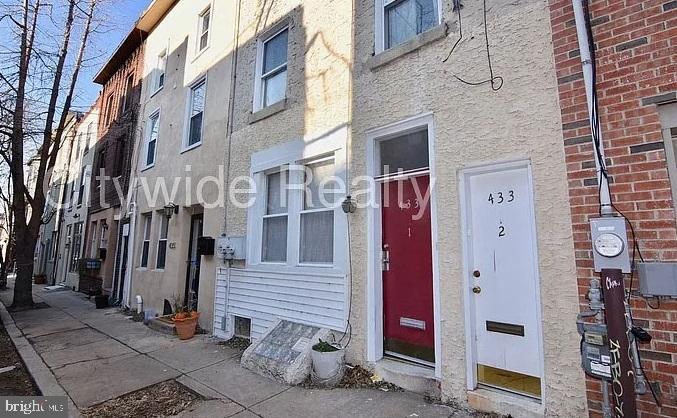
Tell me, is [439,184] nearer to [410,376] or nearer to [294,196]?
[410,376]

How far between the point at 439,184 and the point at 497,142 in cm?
71

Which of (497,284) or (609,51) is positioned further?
(497,284)

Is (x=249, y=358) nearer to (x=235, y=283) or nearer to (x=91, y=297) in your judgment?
(x=235, y=283)

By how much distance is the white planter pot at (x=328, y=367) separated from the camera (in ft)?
13.8

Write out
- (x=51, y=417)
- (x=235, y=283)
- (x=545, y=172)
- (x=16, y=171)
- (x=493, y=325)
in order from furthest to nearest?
(x=16, y=171) < (x=235, y=283) < (x=51, y=417) < (x=493, y=325) < (x=545, y=172)

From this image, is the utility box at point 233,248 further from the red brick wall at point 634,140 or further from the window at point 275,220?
the red brick wall at point 634,140

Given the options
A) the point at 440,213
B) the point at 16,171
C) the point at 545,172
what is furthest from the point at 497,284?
the point at 16,171

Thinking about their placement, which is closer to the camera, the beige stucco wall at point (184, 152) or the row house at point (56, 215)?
the beige stucco wall at point (184, 152)

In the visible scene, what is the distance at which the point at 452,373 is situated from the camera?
3588 mm

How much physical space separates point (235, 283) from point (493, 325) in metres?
4.69

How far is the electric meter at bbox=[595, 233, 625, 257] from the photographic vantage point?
8.19 feet

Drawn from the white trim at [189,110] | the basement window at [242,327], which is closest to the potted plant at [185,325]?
the basement window at [242,327]

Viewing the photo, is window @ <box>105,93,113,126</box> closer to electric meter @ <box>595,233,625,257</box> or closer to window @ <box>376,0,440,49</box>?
window @ <box>376,0,440,49</box>

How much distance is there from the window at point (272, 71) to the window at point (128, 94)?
8914 mm
